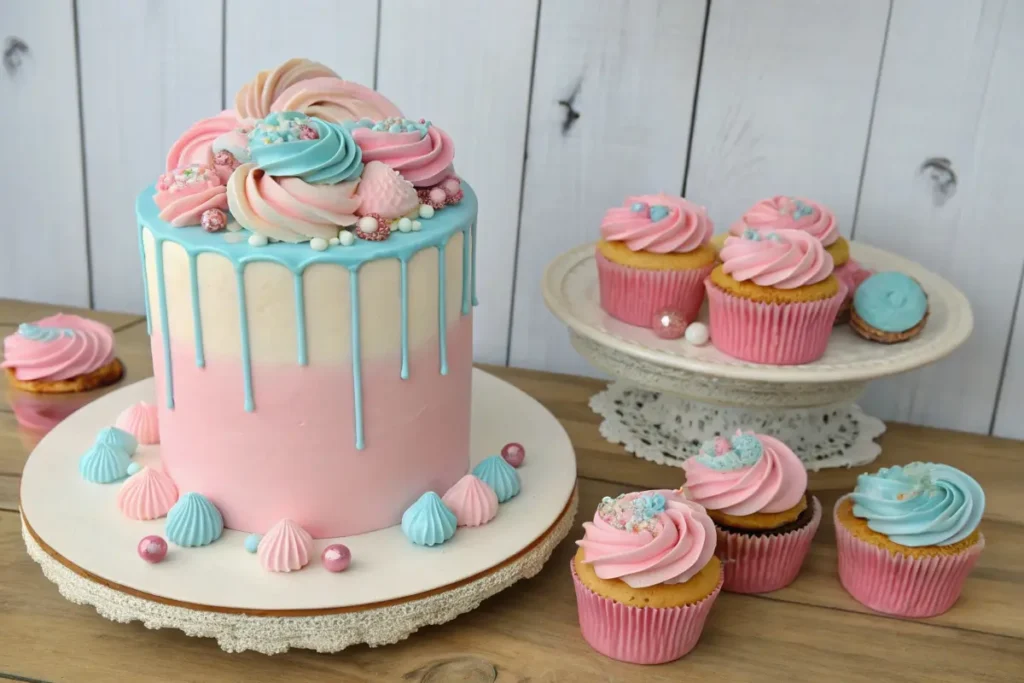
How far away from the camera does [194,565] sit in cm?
109

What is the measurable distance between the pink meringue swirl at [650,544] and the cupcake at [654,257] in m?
0.40

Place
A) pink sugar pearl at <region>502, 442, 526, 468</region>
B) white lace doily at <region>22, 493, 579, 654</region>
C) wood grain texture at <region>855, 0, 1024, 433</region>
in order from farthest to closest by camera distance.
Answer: wood grain texture at <region>855, 0, 1024, 433</region>
pink sugar pearl at <region>502, 442, 526, 468</region>
white lace doily at <region>22, 493, 579, 654</region>

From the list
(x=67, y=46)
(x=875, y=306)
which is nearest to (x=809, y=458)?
(x=875, y=306)

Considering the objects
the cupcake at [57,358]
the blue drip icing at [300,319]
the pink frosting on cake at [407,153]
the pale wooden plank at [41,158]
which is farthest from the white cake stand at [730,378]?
the pale wooden plank at [41,158]

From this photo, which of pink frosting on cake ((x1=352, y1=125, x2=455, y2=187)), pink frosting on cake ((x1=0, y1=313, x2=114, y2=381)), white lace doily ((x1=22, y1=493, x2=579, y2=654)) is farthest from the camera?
pink frosting on cake ((x1=0, y1=313, x2=114, y2=381))

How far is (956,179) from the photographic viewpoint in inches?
62.0

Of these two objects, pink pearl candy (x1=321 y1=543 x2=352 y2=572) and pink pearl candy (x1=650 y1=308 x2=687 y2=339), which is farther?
pink pearl candy (x1=650 y1=308 x2=687 y2=339)

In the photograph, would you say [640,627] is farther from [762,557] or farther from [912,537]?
[912,537]

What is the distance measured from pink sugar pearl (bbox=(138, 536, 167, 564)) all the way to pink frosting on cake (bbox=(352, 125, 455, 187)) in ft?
1.42

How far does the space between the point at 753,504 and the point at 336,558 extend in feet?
1.44

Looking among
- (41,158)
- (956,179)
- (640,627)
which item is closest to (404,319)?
(640,627)

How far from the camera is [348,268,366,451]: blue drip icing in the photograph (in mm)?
1055

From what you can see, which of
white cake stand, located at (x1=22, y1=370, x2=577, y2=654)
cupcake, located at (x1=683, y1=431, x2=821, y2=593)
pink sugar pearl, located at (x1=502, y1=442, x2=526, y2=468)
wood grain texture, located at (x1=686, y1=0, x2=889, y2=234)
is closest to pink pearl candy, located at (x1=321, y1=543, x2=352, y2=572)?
white cake stand, located at (x1=22, y1=370, x2=577, y2=654)

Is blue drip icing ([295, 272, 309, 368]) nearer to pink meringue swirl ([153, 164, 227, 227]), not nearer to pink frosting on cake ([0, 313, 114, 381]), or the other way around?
pink meringue swirl ([153, 164, 227, 227])
